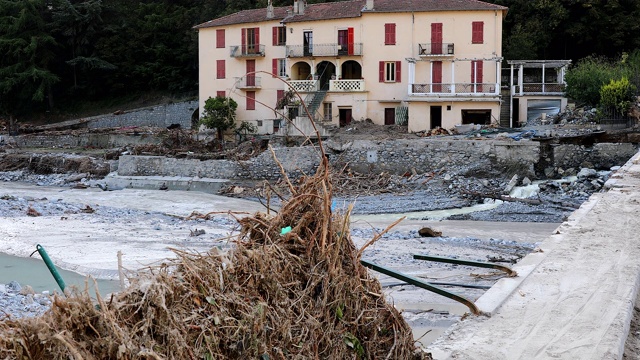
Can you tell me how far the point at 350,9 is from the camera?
136ft

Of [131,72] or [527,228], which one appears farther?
[131,72]

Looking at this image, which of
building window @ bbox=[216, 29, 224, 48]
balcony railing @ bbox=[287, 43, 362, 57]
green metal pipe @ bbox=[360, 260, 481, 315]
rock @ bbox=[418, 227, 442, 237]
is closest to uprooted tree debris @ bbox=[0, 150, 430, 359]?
green metal pipe @ bbox=[360, 260, 481, 315]

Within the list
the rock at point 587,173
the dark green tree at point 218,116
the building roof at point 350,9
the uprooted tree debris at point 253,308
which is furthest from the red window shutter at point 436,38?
the uprooted tree debris at point 253,308

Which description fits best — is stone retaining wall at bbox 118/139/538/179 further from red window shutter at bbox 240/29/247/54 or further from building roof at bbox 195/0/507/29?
red window shutter at bbox 240/29/247/54

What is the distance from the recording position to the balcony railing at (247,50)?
43938 millimetres

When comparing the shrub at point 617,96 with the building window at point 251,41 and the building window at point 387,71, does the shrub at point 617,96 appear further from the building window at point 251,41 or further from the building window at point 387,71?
the building window at point 251,41

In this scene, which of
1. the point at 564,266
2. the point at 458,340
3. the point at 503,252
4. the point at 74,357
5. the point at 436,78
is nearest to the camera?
the point at 74,357

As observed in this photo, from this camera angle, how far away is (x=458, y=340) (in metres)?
5.88

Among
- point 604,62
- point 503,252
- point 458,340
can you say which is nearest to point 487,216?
point 503,252

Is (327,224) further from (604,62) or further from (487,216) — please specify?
(604,62)

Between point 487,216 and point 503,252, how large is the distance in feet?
23.4

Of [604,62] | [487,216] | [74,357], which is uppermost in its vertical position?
[604,62]

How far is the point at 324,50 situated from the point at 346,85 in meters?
2.58

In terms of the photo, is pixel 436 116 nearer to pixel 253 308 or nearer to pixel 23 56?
pixel 23 56
